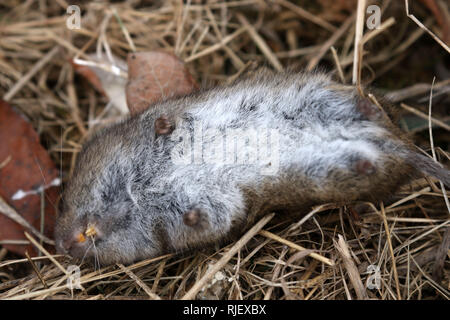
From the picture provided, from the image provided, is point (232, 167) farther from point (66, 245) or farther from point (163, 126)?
point (66, 245)

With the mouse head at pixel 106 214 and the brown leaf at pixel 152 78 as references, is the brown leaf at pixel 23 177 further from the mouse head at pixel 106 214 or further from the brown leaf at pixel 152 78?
the brown leaf at pixel 152 78

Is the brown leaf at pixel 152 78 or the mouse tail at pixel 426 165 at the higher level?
the brown leaf at pixel 152 78

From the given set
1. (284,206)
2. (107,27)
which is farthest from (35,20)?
(284,206)

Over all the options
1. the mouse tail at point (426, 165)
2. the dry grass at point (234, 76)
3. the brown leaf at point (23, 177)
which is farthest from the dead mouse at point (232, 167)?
the brown leaf at point (23, 177)

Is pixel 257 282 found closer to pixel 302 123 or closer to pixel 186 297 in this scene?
Result: pixel 186 297

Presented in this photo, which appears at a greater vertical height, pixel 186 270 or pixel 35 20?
pixel 35 20

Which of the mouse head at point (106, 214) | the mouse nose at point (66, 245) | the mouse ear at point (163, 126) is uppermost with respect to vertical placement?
the mouse ear at point (163, 126)

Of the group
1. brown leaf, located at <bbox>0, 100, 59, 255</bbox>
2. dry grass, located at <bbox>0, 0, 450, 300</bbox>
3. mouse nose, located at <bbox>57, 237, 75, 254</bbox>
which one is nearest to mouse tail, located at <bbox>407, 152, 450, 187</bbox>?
dry grass, located at <bbox>0, 0, 450, 300</bbox>
